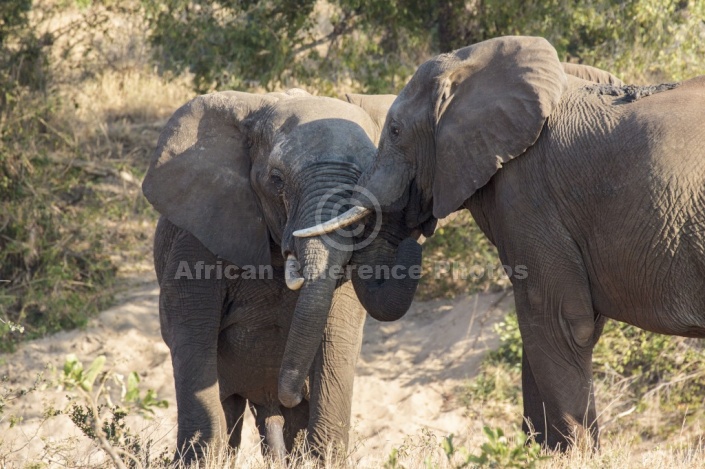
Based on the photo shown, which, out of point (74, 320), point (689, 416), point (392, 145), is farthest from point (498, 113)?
point (74, 320)

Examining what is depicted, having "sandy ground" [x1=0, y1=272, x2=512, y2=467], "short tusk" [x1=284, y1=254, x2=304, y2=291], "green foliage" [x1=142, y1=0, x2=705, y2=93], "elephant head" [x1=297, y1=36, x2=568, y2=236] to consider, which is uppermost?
"green foliage" [x1=142, y1=0, x2=705, y2=93]

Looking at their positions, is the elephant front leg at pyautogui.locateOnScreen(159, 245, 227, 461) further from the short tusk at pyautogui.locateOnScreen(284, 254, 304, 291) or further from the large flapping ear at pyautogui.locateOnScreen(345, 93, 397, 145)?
the large flapping ear at pyautogui.locateOnScreen(345, 93, 397, 145)

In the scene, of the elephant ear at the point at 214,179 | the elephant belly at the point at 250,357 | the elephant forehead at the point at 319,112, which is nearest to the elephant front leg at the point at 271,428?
the elephant belly at the point at 250,357

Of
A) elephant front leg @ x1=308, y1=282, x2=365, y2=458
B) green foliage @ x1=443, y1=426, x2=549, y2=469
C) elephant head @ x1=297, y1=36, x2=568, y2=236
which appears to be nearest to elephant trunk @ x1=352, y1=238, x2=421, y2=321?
elephant head @ x1=297, y1=36, x2=568, y2=236

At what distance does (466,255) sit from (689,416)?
8.15 feet

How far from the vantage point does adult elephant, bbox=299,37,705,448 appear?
203 inches

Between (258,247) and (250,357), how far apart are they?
2.51 feet

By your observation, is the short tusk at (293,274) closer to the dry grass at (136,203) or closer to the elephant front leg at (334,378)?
the elephant front leg at (334,378)

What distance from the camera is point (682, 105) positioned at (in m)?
5.20

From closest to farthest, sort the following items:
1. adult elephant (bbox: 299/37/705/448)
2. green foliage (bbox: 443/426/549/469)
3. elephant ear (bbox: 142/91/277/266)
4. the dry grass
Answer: green foliage (bbox: 443/426/549/469) → adult elephant (bbox: 299/37/705/448) → elephant ear (bbox: 142/91/277/266) → the dry grass

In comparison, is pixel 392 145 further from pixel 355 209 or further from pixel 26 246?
pixel 26 246

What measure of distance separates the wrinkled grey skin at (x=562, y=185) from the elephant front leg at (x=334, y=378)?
78 cm

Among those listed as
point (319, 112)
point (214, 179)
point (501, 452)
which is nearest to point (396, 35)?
point (214, 179)

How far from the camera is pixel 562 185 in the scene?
547cm
